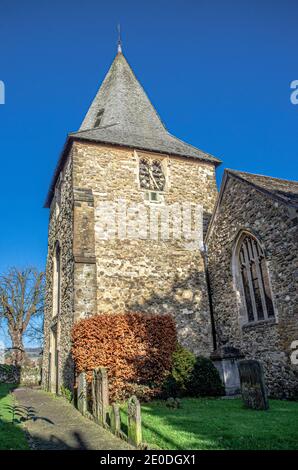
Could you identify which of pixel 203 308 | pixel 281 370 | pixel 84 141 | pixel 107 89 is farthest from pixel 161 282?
pixel 107 89

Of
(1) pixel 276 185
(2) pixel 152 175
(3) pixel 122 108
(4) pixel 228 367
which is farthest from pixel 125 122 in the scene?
(4) pixel 228 367

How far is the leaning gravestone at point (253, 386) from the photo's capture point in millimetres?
8641

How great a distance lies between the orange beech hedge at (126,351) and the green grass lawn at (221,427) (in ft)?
4.42

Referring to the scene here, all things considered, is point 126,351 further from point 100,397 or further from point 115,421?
point 115,421

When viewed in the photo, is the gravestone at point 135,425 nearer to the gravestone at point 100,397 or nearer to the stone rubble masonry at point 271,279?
the gravestone at point 100,397

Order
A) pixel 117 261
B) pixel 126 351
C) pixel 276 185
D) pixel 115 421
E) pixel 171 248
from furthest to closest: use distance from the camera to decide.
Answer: pixel 171 248
pixel 117 261
pixel 276 185
pixel 126 351
pixel 115 421

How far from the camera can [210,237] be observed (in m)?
15.3

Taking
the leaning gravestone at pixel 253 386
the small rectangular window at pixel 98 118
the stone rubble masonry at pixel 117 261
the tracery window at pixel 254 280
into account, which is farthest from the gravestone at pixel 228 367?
the small rectangular window at pixel 98 118

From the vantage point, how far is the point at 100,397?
329 inches

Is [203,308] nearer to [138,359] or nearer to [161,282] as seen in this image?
[161,282]

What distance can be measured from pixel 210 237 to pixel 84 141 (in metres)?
6.91

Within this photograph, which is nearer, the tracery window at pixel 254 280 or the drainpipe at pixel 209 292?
the tracery window at pixel 254 280
